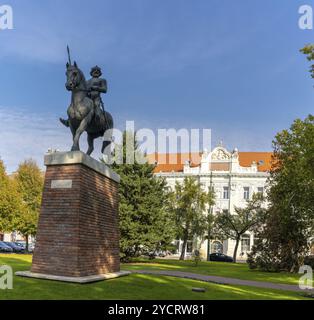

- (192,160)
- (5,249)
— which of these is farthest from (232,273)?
(192,160)

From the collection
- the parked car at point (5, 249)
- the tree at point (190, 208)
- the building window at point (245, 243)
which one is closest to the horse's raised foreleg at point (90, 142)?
the tree at point (190, 208)

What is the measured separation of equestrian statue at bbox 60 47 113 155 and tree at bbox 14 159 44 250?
2687cm

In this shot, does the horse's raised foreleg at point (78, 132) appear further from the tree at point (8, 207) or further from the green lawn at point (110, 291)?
the tree at point (8, 207)

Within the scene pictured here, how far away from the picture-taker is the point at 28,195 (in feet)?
135

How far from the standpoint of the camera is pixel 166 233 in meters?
31.8

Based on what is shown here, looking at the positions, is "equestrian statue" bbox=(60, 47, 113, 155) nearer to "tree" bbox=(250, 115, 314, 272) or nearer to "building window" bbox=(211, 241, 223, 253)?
"tree" bbox=(250, 115, 314, 272)

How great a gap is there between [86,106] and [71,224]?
3.49 metres

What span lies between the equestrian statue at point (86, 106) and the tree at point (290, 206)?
1084 cm

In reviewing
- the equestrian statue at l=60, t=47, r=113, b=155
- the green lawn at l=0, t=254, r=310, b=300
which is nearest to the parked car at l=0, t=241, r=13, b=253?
the equestrian statue at l=60, t=47, r=113, b=155
